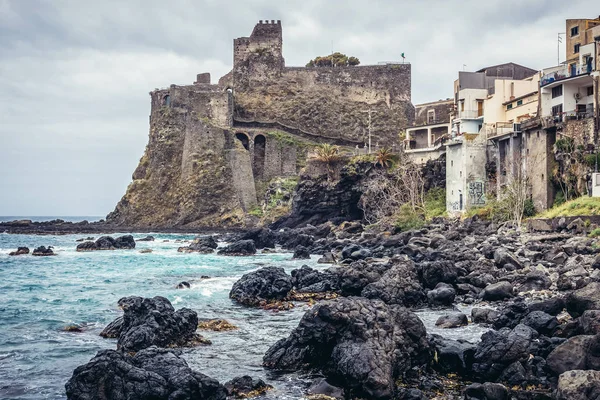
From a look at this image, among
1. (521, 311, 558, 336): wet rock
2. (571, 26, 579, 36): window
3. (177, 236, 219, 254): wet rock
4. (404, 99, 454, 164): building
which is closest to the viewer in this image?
(521, 311, 558, 336): wet rock

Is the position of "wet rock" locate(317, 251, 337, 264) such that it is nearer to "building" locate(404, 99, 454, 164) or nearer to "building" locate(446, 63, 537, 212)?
"building" locate(446, 63, 537, 212)

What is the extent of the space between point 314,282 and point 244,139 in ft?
174

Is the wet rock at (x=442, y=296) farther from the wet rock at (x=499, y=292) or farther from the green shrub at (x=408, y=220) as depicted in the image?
the green shrub at (x=408, y=220)

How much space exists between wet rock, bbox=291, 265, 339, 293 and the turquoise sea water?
9.05ft

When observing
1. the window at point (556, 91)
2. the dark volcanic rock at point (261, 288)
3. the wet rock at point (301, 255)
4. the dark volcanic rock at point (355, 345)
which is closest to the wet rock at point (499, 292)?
the dark volcanic rock at point (261, 288)

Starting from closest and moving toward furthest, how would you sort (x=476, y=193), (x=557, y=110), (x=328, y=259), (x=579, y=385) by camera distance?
(x=579, y=385), (x=328, y=259), (x=557, y=110), (x=476, y=193)

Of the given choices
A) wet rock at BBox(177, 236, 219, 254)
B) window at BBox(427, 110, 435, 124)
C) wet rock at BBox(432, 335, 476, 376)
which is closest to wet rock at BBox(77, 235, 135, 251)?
wet rock at BBox(177, 236, 219, 254)

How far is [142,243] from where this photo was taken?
57344 millimetres

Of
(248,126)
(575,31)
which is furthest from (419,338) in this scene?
(248,126)

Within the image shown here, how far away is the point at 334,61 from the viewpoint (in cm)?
9031

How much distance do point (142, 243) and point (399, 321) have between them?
45444 millimetres

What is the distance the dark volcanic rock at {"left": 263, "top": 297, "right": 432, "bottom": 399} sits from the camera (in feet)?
42.2

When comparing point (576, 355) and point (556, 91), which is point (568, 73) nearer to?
point (556, 91)

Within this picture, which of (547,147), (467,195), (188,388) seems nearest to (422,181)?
(467,195)
